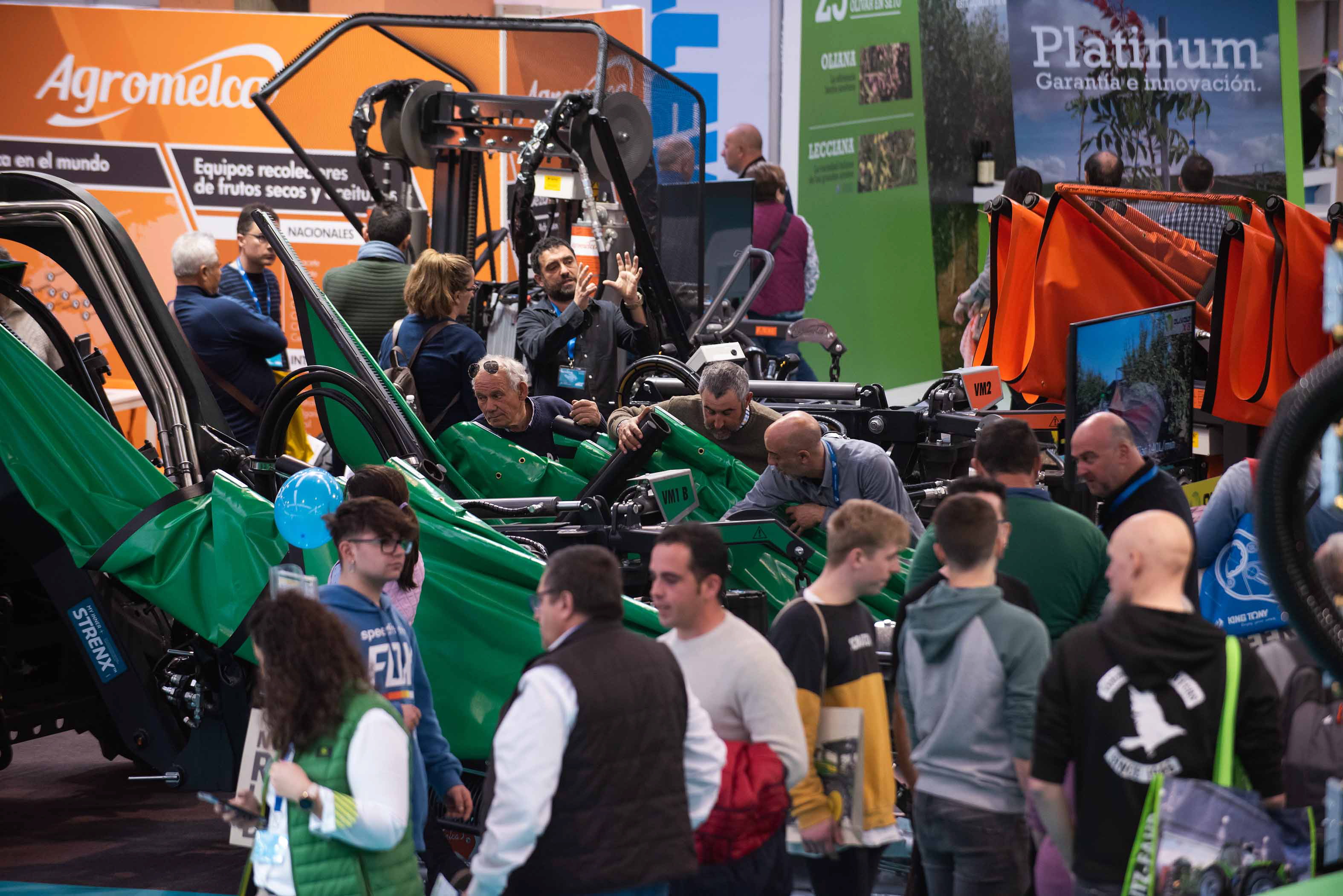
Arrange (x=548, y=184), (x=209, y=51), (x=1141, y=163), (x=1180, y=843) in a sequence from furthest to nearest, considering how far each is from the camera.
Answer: (x=1141, y=163) < (x=209, y=51) < (x=548, y=184) < (x=1180, y=843)

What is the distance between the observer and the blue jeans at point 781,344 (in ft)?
32.5

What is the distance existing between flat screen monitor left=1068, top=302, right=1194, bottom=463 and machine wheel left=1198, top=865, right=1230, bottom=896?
8.39 ft

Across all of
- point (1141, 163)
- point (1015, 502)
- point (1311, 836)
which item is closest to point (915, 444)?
point (1015, 502)

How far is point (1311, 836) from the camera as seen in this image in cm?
298

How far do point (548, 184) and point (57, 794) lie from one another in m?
4.11

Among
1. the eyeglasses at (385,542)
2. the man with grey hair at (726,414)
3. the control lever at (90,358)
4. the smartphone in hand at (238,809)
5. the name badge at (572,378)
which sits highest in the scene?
the control lever at (90,358)

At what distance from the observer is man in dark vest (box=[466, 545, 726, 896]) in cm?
281

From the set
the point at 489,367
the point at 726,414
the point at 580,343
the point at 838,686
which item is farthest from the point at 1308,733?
the point at 580,343

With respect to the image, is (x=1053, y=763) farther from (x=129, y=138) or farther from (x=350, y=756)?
(x=129, y=138)

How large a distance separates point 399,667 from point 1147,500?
2020mm

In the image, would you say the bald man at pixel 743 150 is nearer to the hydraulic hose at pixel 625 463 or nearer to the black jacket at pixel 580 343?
the black jacket at pixel 580 343

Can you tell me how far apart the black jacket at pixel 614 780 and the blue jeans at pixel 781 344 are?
6.62 metres

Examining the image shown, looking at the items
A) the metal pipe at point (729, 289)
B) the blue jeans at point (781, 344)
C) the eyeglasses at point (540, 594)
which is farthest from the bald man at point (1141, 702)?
the blue jeans at point (781, 344)

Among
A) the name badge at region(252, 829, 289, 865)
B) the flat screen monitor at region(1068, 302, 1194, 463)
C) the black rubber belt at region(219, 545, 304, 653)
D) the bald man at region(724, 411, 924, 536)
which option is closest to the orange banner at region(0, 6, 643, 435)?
the flat screen monitor at region(1068, 302, 1194, 463)
